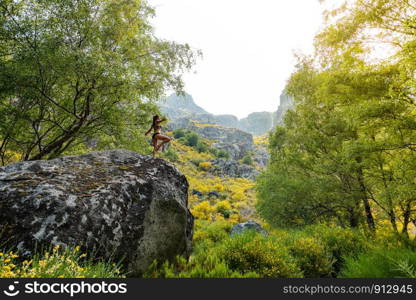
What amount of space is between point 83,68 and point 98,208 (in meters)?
5.21

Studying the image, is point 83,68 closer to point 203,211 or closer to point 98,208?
point 98,208

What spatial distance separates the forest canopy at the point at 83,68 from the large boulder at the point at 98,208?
3101 mm

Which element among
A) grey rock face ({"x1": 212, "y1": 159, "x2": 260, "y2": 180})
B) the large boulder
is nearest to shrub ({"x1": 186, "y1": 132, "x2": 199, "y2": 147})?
grey rock face ({"x1": 212, "y1": 159, "x2": 260, "y2": 180})

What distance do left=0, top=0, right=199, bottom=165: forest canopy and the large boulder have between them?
3101 millimetres

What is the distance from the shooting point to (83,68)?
680 centimetres

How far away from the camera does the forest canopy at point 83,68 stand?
6668 mm

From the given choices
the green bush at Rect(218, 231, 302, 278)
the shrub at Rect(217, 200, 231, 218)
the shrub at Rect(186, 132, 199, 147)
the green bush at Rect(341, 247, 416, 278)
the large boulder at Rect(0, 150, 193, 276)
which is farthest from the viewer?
the shrub at Rect(186, 132, 199, 147)

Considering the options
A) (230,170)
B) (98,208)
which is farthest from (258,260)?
(230,170)

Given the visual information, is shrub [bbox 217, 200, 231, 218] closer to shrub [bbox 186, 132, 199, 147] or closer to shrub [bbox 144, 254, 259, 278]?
shrub [bbox 144, 254, 259, 278]

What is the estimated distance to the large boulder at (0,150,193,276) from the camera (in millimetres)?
3486

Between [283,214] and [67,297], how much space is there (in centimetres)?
1152

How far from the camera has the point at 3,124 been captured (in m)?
7.32

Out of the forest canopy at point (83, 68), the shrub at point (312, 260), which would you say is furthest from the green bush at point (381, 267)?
the forest canopy at point (83, 68)

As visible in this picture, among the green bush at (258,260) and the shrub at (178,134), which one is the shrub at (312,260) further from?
the shrub at (178,134)
